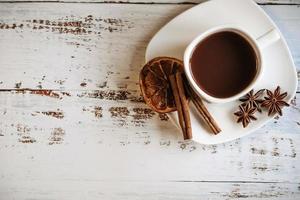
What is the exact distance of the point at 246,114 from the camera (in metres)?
1.09

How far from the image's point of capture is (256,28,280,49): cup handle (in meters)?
1.01

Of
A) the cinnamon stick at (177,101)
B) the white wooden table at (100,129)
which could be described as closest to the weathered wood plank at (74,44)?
the white wooden table at (100,129)

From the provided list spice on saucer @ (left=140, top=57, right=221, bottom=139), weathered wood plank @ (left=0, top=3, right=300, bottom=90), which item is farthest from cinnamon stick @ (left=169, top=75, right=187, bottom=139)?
weathered wood plank @ (left=0, top=3, right=300, bottom=90)

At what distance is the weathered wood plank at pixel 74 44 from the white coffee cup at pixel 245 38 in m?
0.17

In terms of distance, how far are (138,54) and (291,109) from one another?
1.43 feet

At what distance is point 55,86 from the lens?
1183 millimetres

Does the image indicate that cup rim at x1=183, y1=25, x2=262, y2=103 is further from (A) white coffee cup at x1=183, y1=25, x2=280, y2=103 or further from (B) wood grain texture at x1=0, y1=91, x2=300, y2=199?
(B) wood grain texture at x1=0, y1=91, x2=300, y2=199

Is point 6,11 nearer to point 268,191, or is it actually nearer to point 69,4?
point 69,4

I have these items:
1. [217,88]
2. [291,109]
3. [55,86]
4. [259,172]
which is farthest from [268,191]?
[55,86]

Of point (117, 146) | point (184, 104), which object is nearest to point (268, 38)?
point (184, 104)

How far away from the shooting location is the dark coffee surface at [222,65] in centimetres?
104

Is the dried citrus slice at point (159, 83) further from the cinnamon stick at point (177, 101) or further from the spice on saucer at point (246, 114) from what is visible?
the spice on saucer at point (246, 114)

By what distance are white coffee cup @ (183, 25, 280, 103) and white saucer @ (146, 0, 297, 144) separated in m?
0.07

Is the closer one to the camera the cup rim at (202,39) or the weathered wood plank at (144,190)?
the cup rim at (202,39)
